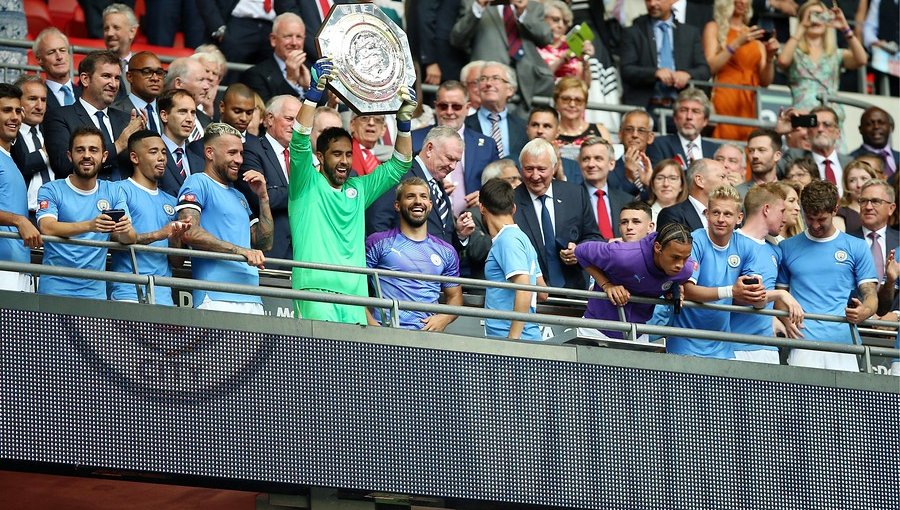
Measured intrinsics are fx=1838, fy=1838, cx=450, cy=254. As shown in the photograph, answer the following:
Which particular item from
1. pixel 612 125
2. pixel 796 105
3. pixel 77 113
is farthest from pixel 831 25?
pixel 77 113

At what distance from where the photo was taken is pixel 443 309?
35.3 feet

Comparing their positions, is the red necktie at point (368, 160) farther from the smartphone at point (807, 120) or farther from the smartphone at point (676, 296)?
the smartphone at point (807, 120)

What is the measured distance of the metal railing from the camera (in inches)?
405

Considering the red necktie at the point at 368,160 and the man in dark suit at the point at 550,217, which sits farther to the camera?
the red necktie at the point at 368,160

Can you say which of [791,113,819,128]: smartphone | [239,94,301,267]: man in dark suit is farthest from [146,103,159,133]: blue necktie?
[791,113,819,128]: smartphone

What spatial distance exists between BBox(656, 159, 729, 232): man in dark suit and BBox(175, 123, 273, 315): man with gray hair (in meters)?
3.15

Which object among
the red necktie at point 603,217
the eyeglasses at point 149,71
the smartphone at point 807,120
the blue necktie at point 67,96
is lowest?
the red necktie at point 603,217

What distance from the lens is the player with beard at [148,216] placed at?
10.7 m

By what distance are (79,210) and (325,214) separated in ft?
4.76

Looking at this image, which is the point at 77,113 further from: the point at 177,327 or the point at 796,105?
the point at 796,105

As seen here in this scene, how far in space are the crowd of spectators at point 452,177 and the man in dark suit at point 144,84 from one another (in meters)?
0.02

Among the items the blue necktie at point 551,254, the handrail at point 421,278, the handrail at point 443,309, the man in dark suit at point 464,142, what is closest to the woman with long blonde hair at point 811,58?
the man in dark suit at point 464,142

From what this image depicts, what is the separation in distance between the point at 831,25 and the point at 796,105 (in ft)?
2.61

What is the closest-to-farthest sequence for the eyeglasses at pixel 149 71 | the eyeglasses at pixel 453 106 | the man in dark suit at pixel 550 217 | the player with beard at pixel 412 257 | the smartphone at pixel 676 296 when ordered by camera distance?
the smartphone at pixel 676 296
the player with beard at pixel 412 257
the man in dark suit at pixel 550 217
the eyeglasses at pixel 149 71
the eyeglasses at pixel 453 106
